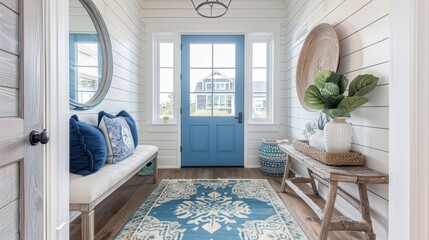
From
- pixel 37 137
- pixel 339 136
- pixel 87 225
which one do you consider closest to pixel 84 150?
pixel 87 225

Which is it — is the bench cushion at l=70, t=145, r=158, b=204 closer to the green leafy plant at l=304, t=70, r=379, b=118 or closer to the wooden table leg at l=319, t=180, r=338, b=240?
the wooden table leg at l=319, t=180, r=338, b=240

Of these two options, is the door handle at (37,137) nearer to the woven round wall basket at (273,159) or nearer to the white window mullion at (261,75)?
the woven round wall basket at (273,159)

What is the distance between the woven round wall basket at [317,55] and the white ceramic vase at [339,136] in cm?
57

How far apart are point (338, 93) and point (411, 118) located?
2.48ft

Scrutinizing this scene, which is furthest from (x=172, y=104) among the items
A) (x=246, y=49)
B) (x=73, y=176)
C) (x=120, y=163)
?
(x=73, y=176)

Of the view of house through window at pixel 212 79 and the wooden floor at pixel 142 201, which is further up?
the view of house through window at pixel 212 79

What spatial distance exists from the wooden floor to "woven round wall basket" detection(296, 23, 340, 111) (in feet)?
4.14

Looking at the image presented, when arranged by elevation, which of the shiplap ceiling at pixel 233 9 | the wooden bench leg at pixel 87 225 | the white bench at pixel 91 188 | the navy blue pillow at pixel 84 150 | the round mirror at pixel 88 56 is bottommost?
the wooden bench leg at pixel 87 225

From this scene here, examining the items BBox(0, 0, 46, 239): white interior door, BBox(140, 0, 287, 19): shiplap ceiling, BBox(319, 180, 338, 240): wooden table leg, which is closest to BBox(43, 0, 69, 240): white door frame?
BBox(0, 0, 46, 239): white interior door

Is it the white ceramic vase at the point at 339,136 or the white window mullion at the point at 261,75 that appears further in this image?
the white window mullion at the point at 261,75

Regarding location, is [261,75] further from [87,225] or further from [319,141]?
[87,225]

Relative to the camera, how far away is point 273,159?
9.76ft

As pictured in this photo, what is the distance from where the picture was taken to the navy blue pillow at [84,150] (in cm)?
156

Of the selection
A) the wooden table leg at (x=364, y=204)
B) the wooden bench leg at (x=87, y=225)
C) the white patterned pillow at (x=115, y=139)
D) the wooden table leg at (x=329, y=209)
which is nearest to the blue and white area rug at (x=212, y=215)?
the wooden table leg at (x=329, y=209)
